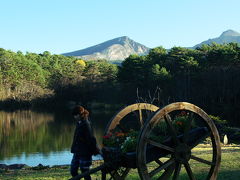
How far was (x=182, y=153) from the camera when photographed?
21.3ft

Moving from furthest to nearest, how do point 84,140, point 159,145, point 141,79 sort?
point 141,79
point 84,140
point 159,145

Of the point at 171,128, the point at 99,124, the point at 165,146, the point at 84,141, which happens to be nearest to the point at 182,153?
the point at 165,146

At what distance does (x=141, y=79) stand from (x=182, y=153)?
5954 cm

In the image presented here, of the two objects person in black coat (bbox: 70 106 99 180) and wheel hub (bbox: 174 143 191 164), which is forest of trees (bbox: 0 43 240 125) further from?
wheel hub (bbox: 174 143 191 164)

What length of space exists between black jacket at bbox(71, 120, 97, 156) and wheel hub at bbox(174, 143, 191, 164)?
5.38ft

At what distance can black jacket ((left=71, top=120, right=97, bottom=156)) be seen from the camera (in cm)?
682

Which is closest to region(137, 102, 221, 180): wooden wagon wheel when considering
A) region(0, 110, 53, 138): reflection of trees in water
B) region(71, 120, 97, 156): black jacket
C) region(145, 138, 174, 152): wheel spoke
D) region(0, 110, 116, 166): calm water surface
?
region(145, 138, 174, 152): wheel spoke

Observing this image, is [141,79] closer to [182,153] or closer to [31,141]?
[31,141]

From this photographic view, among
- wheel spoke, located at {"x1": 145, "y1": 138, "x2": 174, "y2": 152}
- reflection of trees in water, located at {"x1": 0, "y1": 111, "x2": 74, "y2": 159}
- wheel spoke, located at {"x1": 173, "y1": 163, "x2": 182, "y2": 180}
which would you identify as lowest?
reflection of trees in water, located at {"x1": 0, "y1": 111, "x2": 74, "y2": 159}

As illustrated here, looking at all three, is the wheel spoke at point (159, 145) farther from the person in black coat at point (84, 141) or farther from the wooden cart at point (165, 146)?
the person in black coat at point (84, 141)

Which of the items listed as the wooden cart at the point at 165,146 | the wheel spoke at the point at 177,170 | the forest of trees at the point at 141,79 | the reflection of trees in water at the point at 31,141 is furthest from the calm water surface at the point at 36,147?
the wheel spoke at the point at 177,170

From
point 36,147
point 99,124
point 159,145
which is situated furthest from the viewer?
point 99,124

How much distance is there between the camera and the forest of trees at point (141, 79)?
53000 millimetres

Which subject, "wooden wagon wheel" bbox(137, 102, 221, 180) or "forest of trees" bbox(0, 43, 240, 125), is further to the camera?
"forest of trees" bbox(0, 43, 240, 125)
